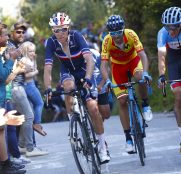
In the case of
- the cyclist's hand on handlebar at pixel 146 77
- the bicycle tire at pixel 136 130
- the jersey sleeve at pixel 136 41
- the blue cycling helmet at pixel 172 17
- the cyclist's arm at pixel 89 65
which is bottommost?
the bicycle tire at pixel 136 130

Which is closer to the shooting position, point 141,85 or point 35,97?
point 141,85

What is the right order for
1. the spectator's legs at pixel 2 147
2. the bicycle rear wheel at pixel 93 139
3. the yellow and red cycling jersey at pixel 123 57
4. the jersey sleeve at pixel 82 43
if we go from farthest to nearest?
the yellow and red cycling jersey at pixel 123 57 → the jersey sleeve at pixel 82 43 → the spectator's legs at pixel 2 147 → the bicycle rear wheel at pixel 93 139

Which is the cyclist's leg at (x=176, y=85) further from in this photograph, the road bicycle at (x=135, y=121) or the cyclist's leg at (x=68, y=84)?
the cyclist's leg at (x=68, y=84)

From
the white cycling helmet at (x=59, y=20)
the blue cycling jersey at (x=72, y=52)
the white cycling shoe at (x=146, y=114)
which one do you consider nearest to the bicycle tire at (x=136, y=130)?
the white cycling shoe at (x=146, y=114)

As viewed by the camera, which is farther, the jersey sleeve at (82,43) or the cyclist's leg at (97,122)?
the jersey sleeve at (82,43)

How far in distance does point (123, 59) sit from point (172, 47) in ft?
3.21

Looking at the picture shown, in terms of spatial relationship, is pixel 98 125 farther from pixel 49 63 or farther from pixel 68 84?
pixel 49 63

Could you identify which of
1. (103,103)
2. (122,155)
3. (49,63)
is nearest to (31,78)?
(103,103)

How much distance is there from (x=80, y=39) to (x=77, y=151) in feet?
5.26

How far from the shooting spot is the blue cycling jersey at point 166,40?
941 centimetres

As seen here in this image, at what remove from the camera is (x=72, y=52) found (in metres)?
9.38

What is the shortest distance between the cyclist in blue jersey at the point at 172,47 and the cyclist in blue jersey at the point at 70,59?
98cm

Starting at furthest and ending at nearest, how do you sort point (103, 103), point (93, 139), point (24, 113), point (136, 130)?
1. point (24, 113)
2. point (103, 103)
3. point (136, 130)
4. point (93, 139)

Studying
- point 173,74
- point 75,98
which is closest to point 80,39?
point 75,98
